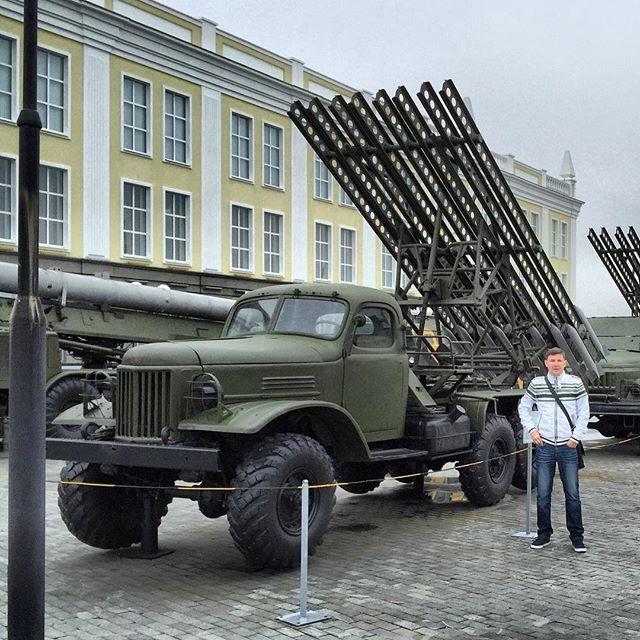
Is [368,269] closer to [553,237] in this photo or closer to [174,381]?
[553,237]

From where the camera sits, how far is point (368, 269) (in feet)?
109

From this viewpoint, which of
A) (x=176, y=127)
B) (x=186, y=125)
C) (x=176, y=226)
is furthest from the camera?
(x=186, y=125)

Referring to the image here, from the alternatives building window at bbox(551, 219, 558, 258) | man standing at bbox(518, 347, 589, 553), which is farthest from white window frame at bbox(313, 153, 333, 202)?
man standing at bbox(518, 347, 589, 553)

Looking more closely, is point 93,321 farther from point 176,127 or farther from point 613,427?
point 176,127

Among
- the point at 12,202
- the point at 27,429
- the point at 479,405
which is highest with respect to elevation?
the point at 12,202

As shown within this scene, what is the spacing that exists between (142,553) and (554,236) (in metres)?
39.7

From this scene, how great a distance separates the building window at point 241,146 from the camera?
2745 centimetres

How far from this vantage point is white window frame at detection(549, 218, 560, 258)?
44.8 metres

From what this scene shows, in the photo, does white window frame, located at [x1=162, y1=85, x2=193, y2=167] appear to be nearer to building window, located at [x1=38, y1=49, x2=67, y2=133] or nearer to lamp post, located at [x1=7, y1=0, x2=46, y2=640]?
building window, located at [x1=38, y1=49, x2=67, y2=133]

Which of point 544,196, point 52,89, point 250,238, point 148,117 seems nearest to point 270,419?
point 52,89

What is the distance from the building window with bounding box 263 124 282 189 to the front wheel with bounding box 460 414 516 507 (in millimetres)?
19272

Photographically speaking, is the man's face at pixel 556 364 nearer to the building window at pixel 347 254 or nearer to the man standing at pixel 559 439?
the man standing at pixel 559 439

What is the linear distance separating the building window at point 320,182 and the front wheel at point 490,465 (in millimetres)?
21050

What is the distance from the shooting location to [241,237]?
27969mm
